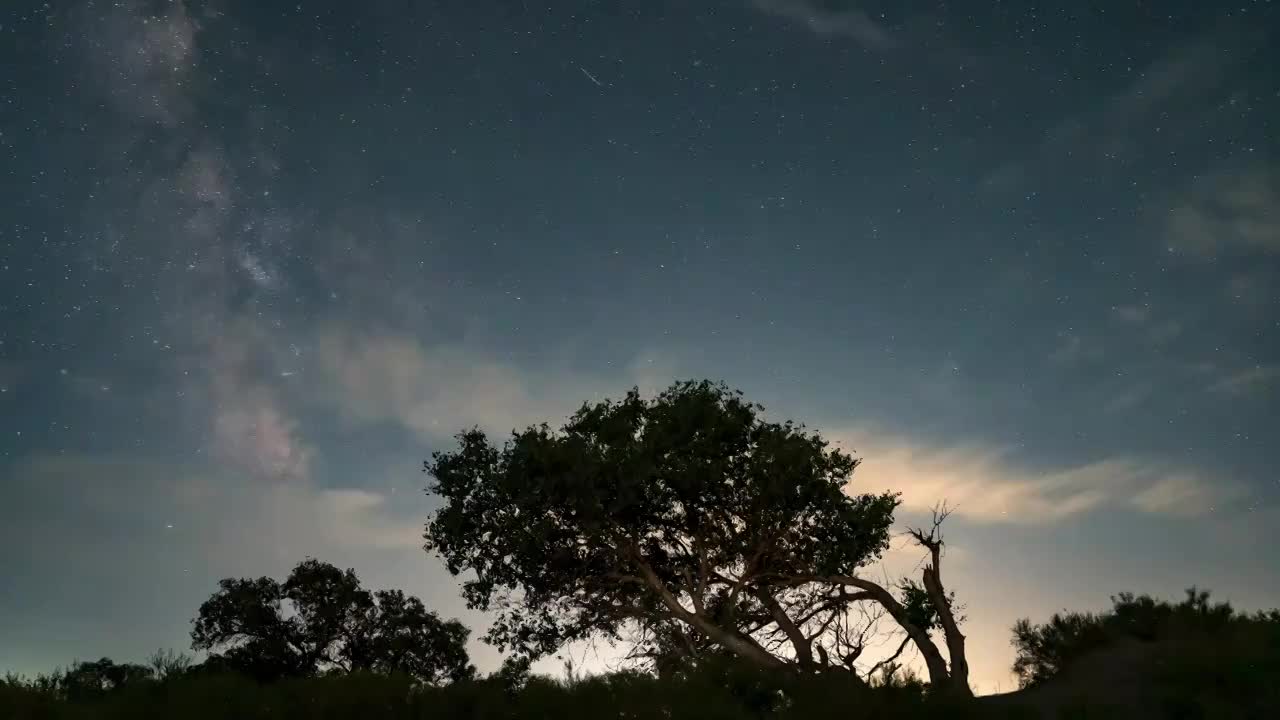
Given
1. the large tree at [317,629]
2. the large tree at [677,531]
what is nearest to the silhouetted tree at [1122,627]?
the large tree at [677,531]

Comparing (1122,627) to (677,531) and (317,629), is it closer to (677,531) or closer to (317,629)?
(677,531)

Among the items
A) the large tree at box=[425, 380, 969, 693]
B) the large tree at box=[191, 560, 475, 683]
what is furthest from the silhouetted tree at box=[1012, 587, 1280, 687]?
the large tree at box=[191, 560, 475, 683]

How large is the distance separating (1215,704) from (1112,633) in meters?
7.00

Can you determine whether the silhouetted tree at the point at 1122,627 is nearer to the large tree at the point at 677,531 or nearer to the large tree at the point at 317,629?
the large tree at the point at 677,531

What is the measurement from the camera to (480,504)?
1064 inches

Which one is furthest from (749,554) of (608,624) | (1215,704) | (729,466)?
(1215,704)

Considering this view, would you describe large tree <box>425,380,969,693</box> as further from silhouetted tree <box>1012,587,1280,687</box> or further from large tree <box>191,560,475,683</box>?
large tree <box>191,560,475,683</box>

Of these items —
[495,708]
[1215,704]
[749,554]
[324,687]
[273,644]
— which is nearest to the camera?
[1215,704]

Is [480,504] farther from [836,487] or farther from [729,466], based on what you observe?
[836,487]

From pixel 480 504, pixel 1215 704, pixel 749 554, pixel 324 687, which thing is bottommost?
pixel 1215 704

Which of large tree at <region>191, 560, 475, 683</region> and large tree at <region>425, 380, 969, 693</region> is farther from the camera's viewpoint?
large tree at <region>191, 560, 475, 683</region>

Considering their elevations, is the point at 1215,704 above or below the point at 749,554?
below

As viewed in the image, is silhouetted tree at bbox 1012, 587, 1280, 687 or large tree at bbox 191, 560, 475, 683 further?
large tree at bbox 191, 560, 475, 683

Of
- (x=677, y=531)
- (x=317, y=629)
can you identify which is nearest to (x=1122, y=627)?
(x=677, y=531)
